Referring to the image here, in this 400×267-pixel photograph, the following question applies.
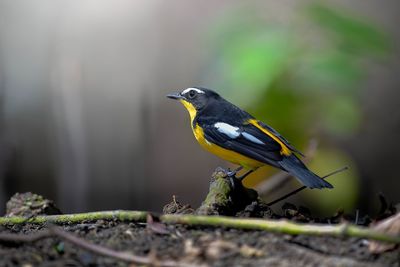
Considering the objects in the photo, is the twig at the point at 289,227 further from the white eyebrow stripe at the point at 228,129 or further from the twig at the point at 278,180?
the twig at the point at 278,180

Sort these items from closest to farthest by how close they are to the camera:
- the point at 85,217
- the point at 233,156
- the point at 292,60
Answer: the point at 85,217, the point at 233,156, the point at 292,60

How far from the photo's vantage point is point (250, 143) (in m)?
4.75

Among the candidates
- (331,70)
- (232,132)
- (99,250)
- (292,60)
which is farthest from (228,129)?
(99,250)

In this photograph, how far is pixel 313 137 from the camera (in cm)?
617

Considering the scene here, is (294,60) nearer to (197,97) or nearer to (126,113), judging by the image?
(197,97)

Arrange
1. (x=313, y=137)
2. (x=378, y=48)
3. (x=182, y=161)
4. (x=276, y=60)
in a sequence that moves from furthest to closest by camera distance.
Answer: (x=182, y=161)
(x=313, y=137)
(x=276, y=60)
(x=378, y=48)

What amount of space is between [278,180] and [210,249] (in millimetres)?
3757

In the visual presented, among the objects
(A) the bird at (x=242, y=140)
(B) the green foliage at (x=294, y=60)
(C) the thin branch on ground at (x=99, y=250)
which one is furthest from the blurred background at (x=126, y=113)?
(C) the thin branch on ground at (x=99, y=250)

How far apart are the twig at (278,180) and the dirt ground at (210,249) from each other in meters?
3.07

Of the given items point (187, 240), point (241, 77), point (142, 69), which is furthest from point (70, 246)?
point (142, 69)

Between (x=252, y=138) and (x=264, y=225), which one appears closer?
(x=264, y=225)

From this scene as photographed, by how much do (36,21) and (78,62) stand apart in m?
0.77

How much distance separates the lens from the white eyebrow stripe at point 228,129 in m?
4.87

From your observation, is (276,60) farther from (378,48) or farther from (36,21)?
(36,21)
